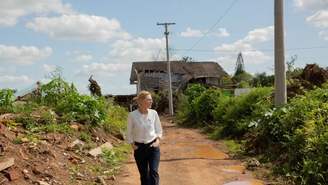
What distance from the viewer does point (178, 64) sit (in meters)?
40.6

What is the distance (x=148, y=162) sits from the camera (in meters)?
5.07

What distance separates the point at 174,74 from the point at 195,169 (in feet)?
102

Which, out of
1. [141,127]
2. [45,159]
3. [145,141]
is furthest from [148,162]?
[45,159]

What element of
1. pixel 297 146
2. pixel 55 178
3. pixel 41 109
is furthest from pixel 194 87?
pixel 55 178

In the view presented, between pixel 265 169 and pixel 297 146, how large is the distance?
892 millimetres

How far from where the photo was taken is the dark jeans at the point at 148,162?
4973 mm

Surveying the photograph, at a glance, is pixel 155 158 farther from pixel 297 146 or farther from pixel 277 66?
pixel 277 66

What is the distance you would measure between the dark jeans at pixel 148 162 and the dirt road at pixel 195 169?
5.62 feet

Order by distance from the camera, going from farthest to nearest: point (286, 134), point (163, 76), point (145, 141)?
point (163, 76)
point (286, 134)
point (145, 141)

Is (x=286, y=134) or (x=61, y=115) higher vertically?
(x=61, y=115)

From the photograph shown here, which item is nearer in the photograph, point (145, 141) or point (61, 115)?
point (145, 141)

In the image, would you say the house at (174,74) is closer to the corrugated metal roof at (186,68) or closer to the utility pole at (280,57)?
the corrugated metal roof at (186,68)

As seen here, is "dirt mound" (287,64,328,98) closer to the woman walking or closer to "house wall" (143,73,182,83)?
the woman walking

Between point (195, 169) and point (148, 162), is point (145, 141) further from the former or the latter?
point (195, 169)
